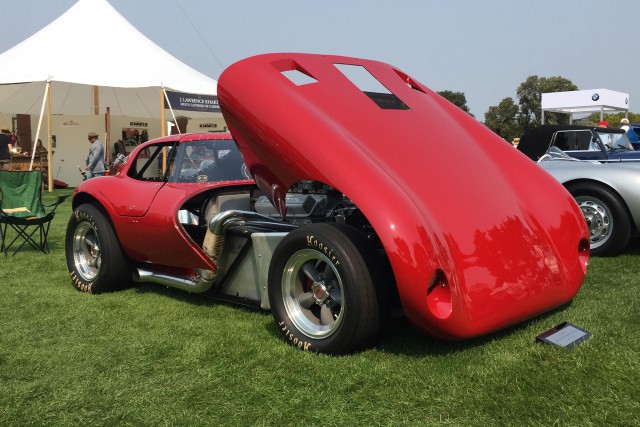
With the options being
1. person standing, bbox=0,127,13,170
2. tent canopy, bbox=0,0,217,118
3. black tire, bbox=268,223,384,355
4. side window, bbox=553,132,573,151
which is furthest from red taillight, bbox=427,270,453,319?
person standing, bbox=0,127,13,170

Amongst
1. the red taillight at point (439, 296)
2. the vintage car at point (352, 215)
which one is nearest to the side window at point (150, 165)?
the vintage car at point (352, 215)

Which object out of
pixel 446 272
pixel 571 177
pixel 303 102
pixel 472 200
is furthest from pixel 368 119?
pixel 571 177

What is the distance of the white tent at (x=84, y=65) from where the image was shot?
15.7m

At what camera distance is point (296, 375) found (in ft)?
10.2

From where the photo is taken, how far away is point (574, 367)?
2.96 metres

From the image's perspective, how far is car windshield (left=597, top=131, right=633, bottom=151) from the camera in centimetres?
876

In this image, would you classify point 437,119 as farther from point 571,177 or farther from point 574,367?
point 571,177

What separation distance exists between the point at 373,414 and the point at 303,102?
6.14 feet

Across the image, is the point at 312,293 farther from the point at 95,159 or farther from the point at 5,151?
the point at 5,151

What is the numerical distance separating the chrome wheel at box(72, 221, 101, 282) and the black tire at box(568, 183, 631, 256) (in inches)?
181

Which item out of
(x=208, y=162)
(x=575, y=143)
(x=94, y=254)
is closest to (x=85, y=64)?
(x=94, y=254)

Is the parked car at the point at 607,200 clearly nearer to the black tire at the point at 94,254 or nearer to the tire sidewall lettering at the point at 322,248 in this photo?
the tire sidewall lettering at the point at 322,248

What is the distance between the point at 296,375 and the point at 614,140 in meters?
7.61

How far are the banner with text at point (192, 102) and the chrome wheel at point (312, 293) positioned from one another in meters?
14.1
